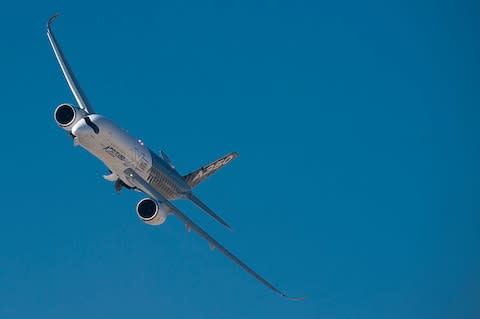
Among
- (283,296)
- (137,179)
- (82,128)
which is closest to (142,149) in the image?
(137,179)

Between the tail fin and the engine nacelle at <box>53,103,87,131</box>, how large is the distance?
102ft

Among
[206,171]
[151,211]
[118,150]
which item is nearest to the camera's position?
[118,150]

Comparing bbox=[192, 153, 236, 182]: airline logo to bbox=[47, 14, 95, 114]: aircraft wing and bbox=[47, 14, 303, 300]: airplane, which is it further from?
bbox=[47, 14, 95, 114]: aircraft wing

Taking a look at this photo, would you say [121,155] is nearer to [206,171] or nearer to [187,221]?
[187,221]

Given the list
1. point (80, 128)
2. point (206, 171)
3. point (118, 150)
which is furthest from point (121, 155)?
point (206, 171)

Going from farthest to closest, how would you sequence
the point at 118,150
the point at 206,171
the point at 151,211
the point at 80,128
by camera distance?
1. the point at 206,171
2. the point at 151,211
3. the point at 118,150
4. the point at 80,128

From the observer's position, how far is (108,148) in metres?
120

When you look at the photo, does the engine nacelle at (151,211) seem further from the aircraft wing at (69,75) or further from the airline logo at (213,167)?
the airline logo at (213,167)

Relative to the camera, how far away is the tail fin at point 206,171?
483 ft

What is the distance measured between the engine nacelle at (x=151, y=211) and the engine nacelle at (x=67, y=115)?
1199 cm

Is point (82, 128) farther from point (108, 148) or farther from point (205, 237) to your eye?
point (205, 237)

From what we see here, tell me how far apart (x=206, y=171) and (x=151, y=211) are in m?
29.2

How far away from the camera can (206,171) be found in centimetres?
15112

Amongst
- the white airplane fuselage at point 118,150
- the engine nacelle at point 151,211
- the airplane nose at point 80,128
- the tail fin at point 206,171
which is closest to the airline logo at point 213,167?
the tail fin at point 206,171
